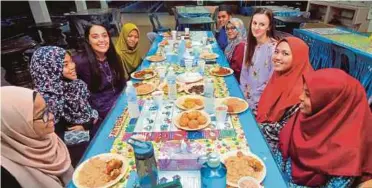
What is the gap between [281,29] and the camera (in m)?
4.87

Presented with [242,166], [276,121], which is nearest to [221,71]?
[276,121]

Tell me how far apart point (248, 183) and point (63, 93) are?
1.44m

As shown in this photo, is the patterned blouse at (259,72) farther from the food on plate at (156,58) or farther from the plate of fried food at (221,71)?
the food on plate at (156,58)

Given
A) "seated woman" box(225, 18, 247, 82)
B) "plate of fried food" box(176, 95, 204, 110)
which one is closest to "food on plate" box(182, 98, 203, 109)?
"plate of fried food" box(176, 95, 204, 110)

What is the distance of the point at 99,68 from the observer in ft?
6.82

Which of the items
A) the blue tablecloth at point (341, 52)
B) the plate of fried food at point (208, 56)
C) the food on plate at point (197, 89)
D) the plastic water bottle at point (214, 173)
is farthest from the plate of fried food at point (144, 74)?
the blue tablecloth at point (341, 52)

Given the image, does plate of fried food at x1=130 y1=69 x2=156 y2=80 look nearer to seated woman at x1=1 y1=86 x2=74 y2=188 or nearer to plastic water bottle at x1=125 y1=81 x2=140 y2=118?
plastic water bottle at x1=125 y1=81 x2=140 y2=118

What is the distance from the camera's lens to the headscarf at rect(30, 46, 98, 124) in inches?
62.1

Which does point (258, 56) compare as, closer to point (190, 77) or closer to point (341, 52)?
point (190, 77)

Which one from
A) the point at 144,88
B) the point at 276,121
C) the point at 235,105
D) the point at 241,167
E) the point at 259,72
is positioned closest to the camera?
the point at 241,167

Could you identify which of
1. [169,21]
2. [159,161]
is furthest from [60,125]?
[169,21]

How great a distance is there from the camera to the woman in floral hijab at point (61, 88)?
1578 mm

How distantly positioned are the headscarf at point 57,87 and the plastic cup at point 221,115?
3.59 feet

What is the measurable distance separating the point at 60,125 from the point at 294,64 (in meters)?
1.83
